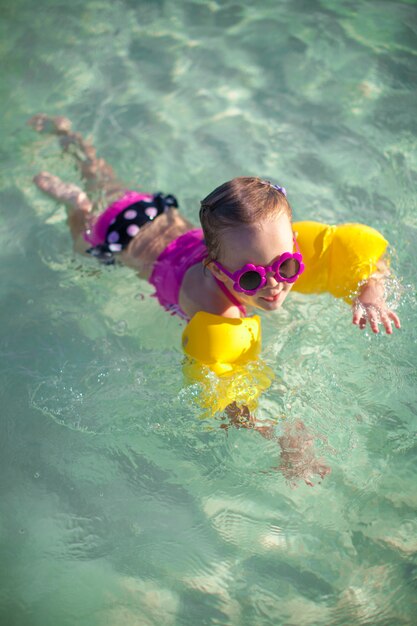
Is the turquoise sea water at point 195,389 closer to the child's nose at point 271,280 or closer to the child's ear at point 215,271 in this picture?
the child's ear at point 215,271

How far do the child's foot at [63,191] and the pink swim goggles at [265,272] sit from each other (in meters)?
1.99

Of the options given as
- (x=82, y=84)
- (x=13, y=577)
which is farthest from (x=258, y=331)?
(x=82, y=84)

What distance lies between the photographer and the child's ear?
121 inches

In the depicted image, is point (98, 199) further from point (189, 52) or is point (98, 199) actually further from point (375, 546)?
point (375, 546)

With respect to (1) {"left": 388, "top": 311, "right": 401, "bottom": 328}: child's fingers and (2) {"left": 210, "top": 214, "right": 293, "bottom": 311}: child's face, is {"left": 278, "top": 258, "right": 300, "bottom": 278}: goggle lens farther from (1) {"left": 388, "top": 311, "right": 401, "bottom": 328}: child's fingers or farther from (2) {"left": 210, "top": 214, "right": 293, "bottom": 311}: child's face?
(1) {"left": 388, "top": 311, "right": 401, "bottom": 328}: child's fingers

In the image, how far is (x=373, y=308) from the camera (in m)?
3.25

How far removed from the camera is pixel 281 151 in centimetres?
506

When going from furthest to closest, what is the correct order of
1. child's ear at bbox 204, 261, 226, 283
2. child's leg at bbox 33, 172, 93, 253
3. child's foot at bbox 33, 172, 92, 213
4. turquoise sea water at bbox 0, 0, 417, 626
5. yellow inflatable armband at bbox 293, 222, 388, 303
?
child's foot at bbox 33, 172, 92, 213
child's leg at bbox 33, 172, 93, 253
yellow inflatable armband at bbox 293, 222, 388, 303
child's ear at bbox 204, 261, 226, 283
turquoise sea water at bbox 0, 0, 417, 626

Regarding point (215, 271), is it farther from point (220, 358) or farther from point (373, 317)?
point (373, 317)

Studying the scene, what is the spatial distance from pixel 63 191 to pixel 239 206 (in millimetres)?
2257

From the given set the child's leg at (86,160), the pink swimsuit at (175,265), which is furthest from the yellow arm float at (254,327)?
the child's leg at (86,160)

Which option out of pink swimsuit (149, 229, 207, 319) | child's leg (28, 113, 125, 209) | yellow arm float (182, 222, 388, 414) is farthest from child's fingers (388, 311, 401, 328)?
child's leg (28, 113, 125, 209)

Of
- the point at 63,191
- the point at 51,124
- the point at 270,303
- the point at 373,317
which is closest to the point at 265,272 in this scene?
the point at 270,303

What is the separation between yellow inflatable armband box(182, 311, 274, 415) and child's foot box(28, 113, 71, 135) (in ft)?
9.59
